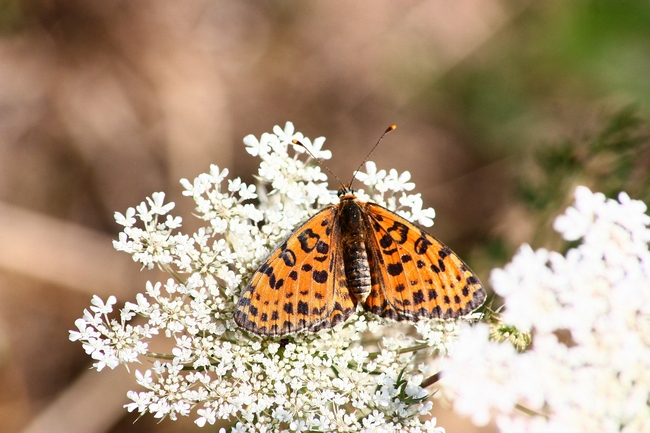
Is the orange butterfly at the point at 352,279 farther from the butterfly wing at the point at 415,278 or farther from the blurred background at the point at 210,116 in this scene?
the blurred background at the point at 210,116

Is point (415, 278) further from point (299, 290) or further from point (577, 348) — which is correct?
point (577, 348)

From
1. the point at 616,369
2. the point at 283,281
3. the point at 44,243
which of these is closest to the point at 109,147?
the point at 44,243

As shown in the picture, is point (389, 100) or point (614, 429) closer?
point (614, 429)

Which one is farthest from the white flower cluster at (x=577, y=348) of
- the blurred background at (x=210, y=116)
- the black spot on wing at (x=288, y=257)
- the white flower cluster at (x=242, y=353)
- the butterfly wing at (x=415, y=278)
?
the blurred background at (x=210, y=116)

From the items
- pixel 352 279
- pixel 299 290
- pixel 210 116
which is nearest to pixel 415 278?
pixel 352 279

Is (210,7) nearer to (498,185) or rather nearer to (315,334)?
(498,185)
